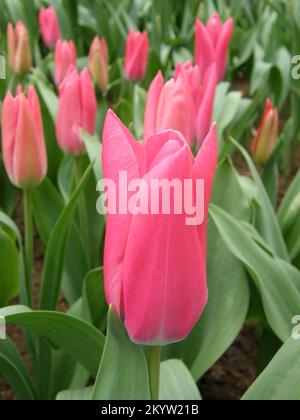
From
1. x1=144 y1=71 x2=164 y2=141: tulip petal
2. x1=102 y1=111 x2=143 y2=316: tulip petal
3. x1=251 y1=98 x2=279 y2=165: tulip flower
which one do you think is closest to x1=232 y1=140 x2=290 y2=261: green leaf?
x1=144 y1=71 x2=164 y2=141: tulip petal

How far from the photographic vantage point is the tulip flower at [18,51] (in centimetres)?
184

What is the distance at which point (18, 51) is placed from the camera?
187 centimetres

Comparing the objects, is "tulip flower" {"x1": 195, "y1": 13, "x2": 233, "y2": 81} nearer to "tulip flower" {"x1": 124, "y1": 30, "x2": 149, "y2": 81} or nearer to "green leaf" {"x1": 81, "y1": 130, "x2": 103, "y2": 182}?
"tulip flower" {"x1": 124, "y1": 30, "x2": 149, "y2": 81}

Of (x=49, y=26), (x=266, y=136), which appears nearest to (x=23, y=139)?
(x=266, y=136)

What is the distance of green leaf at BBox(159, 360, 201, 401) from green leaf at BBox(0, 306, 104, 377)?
86 millimetres

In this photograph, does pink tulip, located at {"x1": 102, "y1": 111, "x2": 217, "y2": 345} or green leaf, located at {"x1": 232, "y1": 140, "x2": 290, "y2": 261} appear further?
green leaf, located at {"x1": 232, "y1": 140, "x2": 290, "y2": 261}

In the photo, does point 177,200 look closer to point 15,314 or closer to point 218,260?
point 15,314

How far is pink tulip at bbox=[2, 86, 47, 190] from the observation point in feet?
3.24

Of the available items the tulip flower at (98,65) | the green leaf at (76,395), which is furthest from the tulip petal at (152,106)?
the tulip flower at (98,65)

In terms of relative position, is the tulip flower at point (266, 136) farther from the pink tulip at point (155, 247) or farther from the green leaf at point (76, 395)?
the pink tulip at point (155, 247)

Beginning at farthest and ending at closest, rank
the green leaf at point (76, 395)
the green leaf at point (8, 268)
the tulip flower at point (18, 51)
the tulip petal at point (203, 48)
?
the tulip flower at point (18, 51) → the tulip petal at point (203, 48) → the green leaf at point (8, 268) → the green leaf at point (76, 395)

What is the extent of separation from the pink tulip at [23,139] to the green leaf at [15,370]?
0.24 metres

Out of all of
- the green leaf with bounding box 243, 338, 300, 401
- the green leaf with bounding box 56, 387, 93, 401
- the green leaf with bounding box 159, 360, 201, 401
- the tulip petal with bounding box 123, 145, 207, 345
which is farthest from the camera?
the green leaf with bounding box 56, 387, 93, 401
